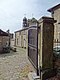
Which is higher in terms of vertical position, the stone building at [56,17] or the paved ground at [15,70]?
the stone building at [56,17]

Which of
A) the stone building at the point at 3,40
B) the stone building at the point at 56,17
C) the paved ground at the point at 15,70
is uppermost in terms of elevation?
the stone building at the point at 56,17

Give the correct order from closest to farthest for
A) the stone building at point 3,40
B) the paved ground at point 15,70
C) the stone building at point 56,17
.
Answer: the paved ground at point 15,70, the stone building at point 56,17, the stone building at point 3,40

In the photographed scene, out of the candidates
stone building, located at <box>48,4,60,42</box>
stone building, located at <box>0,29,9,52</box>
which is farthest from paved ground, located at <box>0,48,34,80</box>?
stone building, located at <box>0,29,9,52</box>

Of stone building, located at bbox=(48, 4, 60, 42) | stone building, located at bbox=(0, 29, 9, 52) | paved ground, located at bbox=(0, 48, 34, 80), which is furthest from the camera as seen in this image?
stone building, located at bbox=(0, 29, 9, 52)

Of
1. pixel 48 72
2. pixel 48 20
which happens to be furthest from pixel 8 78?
pixel 48 20

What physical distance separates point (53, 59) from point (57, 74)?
0.50m

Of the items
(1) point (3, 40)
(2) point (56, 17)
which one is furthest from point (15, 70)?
(1) point (3, 40)

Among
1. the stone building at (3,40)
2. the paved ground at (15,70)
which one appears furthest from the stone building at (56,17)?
the paved ground at (15,70)

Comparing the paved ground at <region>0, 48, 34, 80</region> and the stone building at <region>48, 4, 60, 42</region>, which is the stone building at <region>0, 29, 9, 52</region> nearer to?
the stone building at <region>48, 4, 60, 42</region>

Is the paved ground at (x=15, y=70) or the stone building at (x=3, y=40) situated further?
the stone building at (x=3, y=40)

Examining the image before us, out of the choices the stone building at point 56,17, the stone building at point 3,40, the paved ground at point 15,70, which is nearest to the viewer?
the paved ground at point 15,70

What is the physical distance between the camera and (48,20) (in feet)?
16.4

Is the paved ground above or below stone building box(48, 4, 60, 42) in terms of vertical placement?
below

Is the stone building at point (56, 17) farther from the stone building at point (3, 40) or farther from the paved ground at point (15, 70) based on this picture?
the paved ground at point (15, 70)
